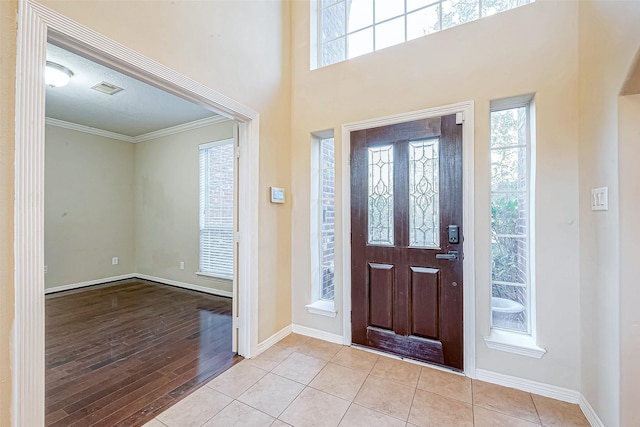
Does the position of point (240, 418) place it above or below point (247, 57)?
below

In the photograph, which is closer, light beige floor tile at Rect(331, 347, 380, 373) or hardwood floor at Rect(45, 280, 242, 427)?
hardwood floor at Rect(45, 280, 242, 427)

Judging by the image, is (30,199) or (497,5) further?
(497,5)

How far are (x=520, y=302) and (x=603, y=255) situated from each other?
0.71 meters

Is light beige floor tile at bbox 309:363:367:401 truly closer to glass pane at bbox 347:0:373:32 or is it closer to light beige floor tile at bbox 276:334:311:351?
light beige floor tile at bbox 276:334:311:351

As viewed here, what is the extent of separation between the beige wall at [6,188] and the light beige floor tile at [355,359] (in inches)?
77.3

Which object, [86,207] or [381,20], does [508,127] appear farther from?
[86,207]

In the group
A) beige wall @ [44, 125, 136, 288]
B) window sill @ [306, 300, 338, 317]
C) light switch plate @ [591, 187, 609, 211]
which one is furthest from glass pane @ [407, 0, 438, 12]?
beige wall @ [44, 125, 136, 288]

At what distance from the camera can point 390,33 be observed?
8.29 ft

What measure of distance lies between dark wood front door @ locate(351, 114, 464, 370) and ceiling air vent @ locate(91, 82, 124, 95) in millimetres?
3041

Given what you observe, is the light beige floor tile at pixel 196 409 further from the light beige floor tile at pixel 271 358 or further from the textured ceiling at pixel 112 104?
the textured ceiling at pixel 112 104

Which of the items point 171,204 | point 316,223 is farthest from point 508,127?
point 171,204

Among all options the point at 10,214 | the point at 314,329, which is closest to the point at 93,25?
the point at 10,214

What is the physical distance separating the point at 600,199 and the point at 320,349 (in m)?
2.34

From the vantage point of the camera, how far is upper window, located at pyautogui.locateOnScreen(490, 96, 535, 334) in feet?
6.70
